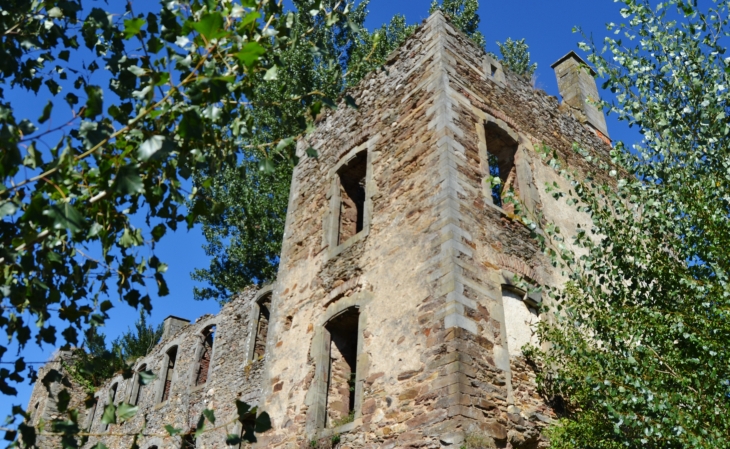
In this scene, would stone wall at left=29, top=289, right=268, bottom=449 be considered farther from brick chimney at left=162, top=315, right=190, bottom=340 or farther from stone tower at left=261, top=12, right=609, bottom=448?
stone tower at left=261, top=12, right=609, bottom=448

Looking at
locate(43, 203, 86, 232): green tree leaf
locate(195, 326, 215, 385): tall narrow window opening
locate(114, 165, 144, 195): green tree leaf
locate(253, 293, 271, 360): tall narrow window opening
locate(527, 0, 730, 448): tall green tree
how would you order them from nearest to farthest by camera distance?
locate(43, 203, 86, 232): green tree leaf → locate(114, 165, 144, 195): green tree leaf → locate(527, 0, 730, 448): tall green tree → locate(253, 293, 271, 360): tall narrow window opening → locate(195, 326, 215, 385): tall narrow window opening

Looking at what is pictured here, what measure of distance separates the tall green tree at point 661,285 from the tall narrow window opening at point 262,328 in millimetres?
8011

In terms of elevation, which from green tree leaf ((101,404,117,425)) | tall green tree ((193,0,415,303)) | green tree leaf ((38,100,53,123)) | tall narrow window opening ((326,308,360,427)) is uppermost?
tall green tree ((193,0,415,303))

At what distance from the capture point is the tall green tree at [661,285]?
5.24 meters

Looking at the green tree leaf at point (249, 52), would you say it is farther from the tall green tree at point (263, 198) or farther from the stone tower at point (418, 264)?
the tall green tree at point (263, 198)

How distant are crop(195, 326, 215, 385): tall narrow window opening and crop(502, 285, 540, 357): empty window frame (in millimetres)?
10346

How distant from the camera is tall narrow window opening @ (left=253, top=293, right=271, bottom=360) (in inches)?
544

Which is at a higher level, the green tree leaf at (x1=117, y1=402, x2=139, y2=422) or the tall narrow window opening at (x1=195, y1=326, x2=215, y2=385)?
the tall narrow window opening at (x1=195, y1=326, x2=215, y2=385)

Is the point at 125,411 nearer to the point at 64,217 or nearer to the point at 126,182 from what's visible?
the point at 64,217

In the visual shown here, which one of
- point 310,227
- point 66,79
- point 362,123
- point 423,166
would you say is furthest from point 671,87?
point 66,79

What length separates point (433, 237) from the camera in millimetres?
7219

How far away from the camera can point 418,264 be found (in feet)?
23.6

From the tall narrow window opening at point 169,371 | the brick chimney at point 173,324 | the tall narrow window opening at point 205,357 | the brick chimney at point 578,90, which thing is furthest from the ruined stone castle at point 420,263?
the brick chimney at point 173,324

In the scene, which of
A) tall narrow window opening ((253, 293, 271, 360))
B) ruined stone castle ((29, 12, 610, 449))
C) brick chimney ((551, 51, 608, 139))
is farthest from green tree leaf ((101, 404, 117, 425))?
brick chimney ((551, 51, 608, 139))
